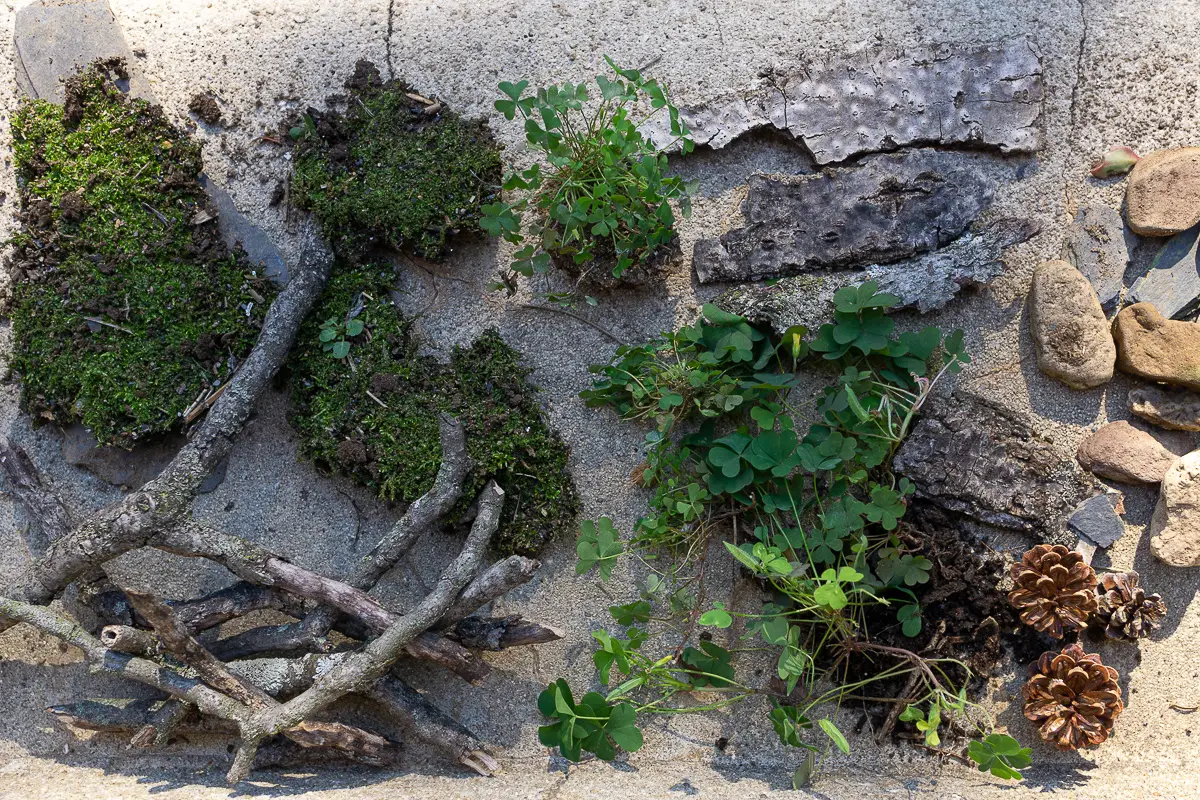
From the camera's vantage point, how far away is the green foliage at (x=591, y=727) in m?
2.13

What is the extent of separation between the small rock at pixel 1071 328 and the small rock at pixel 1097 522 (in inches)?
12.9

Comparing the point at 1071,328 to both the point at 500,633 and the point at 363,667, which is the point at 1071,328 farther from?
the point at 363,667

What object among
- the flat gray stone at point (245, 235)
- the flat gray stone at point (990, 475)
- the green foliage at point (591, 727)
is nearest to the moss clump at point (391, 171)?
the flat gray stone at point (245, 235)

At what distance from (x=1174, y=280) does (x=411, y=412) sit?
2138mm

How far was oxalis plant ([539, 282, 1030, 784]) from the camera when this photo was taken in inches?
91.4

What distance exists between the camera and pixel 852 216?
252 centimetres

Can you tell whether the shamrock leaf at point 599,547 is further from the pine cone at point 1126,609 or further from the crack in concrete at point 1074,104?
the crack in concrete at point 1074,104

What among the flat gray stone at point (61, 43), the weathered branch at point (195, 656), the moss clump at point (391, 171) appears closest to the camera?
the weathered branch at point (195, 656)

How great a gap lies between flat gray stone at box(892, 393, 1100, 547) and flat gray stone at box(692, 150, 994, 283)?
50cm

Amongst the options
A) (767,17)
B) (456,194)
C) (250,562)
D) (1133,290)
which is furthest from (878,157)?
(250,562)

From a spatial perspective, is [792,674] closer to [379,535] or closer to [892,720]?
[892,720]

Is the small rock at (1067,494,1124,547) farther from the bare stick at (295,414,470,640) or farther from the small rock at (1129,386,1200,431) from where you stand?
the bare stick at (295,414,470,640)

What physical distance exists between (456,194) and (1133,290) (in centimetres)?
191

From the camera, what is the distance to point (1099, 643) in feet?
8.05
